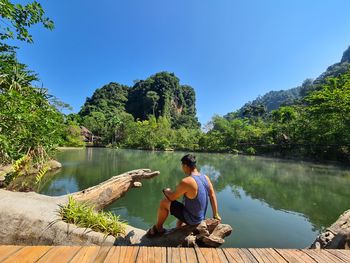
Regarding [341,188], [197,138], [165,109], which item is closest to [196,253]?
[341,188]

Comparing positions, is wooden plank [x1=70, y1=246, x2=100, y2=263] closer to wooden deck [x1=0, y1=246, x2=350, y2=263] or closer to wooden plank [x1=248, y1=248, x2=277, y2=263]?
wooden deck [x1=0, y1=246, x2=350, y2=263]

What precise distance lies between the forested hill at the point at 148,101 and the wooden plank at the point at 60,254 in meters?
57.5

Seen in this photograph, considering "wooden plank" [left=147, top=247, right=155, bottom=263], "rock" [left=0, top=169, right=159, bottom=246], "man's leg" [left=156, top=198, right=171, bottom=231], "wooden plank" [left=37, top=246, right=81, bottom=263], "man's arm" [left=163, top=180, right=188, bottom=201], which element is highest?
"man's arm" [left=163, top=180, right=188, bottom=201]

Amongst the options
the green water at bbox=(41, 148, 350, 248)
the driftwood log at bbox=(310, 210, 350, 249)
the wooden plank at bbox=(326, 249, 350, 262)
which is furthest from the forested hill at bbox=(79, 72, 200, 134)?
the wooden plank at bbox=(326, 249, 350, 262)

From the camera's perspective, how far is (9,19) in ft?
10.2

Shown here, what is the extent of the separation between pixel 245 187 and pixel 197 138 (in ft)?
91.2

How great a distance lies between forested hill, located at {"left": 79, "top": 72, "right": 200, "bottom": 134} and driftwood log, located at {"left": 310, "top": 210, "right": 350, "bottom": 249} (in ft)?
Result: 188

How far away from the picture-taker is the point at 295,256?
2.06 metres

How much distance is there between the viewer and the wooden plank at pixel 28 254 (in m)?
1.79

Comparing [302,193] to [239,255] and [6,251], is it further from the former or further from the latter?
[6,251]

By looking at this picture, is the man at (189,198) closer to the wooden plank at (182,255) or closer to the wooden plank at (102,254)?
the wooden plank at (182,255)

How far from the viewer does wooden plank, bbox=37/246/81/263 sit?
5.96ft

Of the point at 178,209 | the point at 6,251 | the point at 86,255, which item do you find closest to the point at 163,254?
the point at 86,255

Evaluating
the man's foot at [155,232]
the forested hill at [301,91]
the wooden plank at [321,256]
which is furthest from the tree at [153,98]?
the wooden plank at [321,256]
